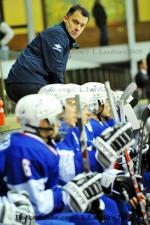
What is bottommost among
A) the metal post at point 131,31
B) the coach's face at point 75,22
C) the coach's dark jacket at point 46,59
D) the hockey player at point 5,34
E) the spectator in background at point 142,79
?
the spectator in background at point 142,79

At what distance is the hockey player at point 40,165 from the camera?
379 cm

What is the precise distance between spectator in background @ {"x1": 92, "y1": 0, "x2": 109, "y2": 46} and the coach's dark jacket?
877 centimetres

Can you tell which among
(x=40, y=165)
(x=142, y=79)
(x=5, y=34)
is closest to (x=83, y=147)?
(x=40, y=165)

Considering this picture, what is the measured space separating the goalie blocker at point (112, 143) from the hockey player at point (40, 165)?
0.56 feet

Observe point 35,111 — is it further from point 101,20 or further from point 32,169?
point 101,20

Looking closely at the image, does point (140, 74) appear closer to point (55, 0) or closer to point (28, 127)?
point (55, 0)

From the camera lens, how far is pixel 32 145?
3.86m

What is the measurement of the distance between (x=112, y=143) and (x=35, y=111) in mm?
429

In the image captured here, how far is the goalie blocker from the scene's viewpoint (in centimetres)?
398

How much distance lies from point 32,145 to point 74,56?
1008cm

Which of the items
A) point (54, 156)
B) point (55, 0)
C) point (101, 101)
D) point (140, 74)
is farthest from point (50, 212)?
point (55, 0)

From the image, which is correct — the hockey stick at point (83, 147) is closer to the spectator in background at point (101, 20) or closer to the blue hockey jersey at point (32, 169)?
the blue hockey jersey at point (32, 169)

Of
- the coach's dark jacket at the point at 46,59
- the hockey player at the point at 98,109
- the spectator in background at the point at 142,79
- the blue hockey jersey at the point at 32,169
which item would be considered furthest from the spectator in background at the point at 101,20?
the blue hockey jersey at the point at 32,169

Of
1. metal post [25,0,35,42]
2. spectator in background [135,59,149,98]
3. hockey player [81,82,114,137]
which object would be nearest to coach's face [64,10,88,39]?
hockey player [81,82,114,137]
